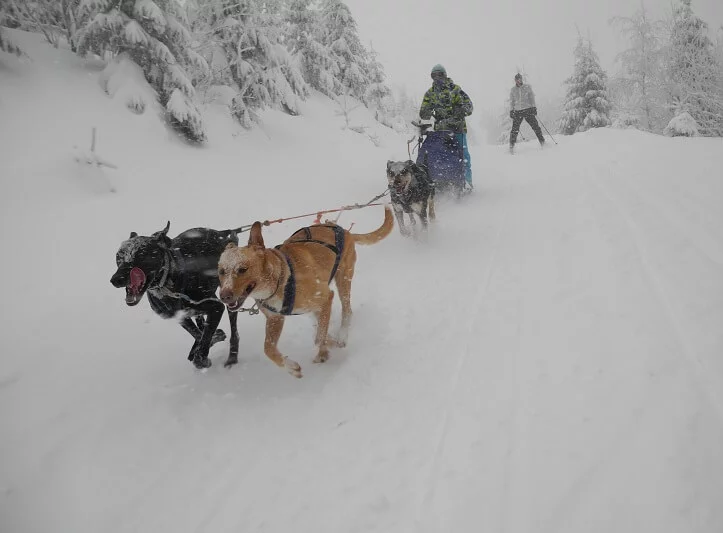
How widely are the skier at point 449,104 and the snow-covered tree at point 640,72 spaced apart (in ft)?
63.2

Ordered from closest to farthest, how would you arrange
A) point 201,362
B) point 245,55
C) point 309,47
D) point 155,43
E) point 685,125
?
1. point 201,362
2. point 155,43
3. point 245,55
4. point 685,125
5. point 309,47

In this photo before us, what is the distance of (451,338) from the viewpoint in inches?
132

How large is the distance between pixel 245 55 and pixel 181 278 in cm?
824

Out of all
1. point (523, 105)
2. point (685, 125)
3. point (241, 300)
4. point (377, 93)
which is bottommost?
point (241, 300)

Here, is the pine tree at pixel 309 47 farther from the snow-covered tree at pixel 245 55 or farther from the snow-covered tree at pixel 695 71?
the snow-covered tree at pixel 695 71

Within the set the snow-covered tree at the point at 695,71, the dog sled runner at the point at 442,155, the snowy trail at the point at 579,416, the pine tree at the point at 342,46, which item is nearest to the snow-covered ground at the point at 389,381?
the snowy trail at the point at 579,416

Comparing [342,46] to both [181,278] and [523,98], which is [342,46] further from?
[181,278]

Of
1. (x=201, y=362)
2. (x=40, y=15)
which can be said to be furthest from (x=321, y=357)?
(x=40, y=15)

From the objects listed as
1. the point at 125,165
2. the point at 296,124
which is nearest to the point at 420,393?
the point at 125,165

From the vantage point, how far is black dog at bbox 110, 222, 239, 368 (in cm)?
283

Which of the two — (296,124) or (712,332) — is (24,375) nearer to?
(712,332)

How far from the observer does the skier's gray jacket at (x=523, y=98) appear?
12.7 meters

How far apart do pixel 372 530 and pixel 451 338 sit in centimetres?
180

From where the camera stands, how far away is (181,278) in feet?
10.4
